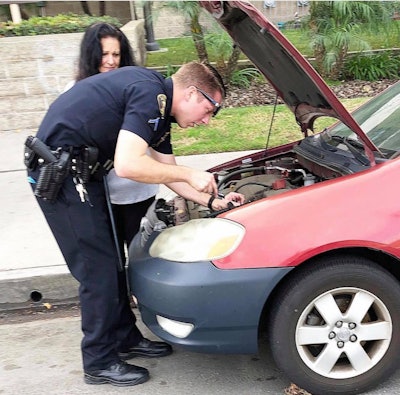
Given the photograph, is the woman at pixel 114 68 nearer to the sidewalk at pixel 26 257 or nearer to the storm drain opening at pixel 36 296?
the sidewalk at pixel 26 257

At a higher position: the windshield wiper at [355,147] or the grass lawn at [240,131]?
the windshield wiper at [355,147]

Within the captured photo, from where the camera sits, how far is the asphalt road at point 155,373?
2.84 meters

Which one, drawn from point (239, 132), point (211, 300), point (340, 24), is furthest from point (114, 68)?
point (340, 24)

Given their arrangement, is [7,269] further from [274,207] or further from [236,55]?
[236,55]

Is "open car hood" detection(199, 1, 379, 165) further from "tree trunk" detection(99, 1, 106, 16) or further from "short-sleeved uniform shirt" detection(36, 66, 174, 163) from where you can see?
"tree trunk" detection(99, 1, 106, 16)

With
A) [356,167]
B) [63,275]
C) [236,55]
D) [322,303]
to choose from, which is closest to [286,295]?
[322,303]

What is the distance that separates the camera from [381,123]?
3.24 m

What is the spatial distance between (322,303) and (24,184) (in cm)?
410

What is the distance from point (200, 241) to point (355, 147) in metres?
1.05

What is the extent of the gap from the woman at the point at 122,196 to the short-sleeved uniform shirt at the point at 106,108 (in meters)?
0.42

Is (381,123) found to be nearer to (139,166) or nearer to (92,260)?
(139,166)

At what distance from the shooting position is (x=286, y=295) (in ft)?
8.21

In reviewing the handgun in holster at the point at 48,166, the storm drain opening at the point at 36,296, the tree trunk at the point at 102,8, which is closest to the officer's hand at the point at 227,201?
the handgun in holster at the point at 48,166

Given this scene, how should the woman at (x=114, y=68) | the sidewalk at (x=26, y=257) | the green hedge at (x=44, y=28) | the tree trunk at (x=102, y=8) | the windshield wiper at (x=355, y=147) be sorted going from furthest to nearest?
the tree trunk at (x=102, y=8), the green hedge at (x=44, y=28), the sidewalk at (x=26, y=257), the woman at (x=114, y=68), the windshield wiper at (x=355, y=147)
